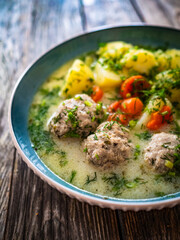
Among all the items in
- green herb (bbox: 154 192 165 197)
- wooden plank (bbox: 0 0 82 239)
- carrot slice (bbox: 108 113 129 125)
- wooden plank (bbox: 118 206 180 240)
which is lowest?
wooden plank (bbox: 118 206 180 240)

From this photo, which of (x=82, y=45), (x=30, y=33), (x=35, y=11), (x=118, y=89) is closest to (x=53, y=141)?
(x=118, y=89)

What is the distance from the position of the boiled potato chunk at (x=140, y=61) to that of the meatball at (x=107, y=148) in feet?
4.03

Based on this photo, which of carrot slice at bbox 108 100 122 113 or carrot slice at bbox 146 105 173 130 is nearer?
carrot slice at bbox 146 105 173 130

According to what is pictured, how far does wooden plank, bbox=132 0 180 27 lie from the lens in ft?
16.0

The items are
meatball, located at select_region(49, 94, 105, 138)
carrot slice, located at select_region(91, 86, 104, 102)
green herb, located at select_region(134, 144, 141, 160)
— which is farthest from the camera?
carrot slice, located at select_region(91, 86, 104, 102)

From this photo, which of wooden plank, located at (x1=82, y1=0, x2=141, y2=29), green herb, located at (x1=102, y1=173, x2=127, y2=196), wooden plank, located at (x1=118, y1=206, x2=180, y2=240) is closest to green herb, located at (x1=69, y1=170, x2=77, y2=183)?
green herb, located at (x1=102, y1=173, x2=127, y2=196)

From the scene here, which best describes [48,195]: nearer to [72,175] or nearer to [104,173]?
[72,175]

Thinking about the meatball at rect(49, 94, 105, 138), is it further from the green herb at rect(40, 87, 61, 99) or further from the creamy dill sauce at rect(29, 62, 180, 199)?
the green herb at rect(40, 87, 61, 99)

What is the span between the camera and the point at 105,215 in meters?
2.50

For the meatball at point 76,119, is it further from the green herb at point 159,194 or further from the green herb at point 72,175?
the green herb at point 159,194

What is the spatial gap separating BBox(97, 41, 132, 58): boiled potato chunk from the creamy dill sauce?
1.38 metres

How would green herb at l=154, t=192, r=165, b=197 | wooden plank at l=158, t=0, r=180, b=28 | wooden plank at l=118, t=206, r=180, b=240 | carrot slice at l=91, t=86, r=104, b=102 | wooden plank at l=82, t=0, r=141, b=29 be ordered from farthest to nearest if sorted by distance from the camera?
wooden plank at l=82, t=0, r=141, b=29 → wooden plank at l=158, t=0, r=180, b=28 → carrot slice at l=91, t=86, r=104, b=102 → green herb at l=154, t=192, r=165, b=197 → wooden plank at l=118, t=206, r=180, b=240

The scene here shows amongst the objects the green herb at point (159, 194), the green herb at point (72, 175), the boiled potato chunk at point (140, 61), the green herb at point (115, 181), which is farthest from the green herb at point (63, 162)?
the boiled potato chunk at point (140, 61)

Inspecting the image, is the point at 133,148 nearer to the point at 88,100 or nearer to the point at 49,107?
the point at 88,100
